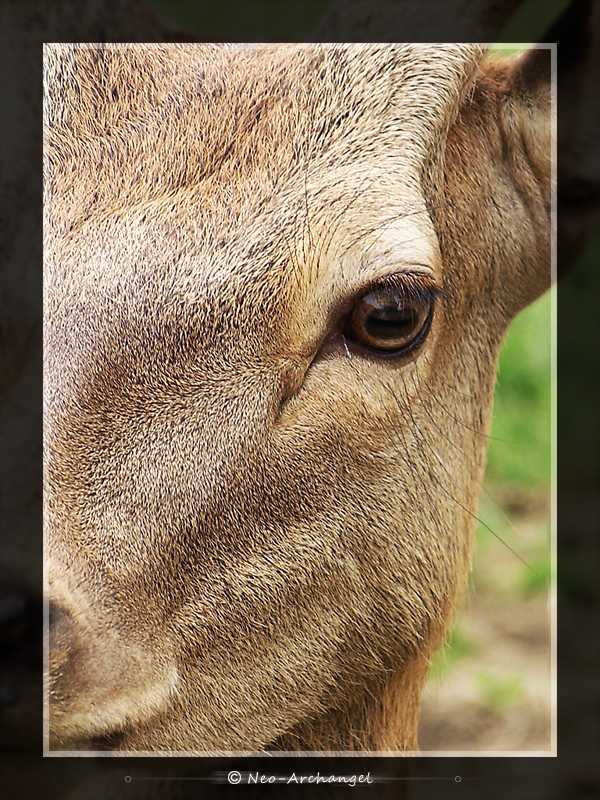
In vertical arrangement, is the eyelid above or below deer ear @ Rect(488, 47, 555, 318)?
below

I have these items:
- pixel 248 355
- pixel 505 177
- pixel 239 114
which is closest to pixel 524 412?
pixel 505 177

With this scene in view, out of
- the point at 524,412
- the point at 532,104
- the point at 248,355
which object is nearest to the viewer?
the point at 248,355

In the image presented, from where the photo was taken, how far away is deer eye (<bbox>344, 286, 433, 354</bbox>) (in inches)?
44.4

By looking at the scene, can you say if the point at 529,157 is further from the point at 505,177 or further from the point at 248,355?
the point at 248,355

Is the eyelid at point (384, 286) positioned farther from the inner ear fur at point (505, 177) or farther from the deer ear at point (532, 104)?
the deer ear at point (532, 104)

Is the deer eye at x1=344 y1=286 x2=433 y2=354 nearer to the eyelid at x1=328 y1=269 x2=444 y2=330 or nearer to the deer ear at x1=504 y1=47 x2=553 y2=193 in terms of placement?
the eyelid at x1=328 y1=269 x2=444 y2=330

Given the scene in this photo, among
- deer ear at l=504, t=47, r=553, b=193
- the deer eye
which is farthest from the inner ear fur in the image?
the deer eye

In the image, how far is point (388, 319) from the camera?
3.74 ft

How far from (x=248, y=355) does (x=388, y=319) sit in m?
0.20

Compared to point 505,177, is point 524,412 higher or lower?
lower

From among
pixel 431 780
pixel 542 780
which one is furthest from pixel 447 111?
pixel 542 780

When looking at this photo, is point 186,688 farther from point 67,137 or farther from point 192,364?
point 67,137

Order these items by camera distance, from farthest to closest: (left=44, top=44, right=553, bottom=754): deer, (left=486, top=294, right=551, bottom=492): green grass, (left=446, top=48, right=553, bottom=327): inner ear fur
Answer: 1. (left=486, top=294, right=551, bottom=492): green grass
2. (left=446, top=48, right=553, bottom=327): inner ear fur
3. (left=44, top=44, right=553, bottom=754): deer

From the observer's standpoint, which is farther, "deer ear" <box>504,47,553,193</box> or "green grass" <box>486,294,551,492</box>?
"green grass" <box>486,294,551,492</box>
